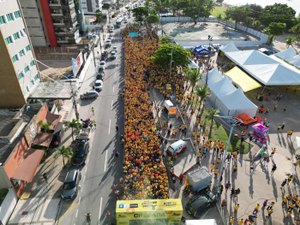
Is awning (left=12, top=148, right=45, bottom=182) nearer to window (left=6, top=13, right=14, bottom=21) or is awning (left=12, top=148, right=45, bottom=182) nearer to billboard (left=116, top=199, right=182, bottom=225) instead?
billboard (left=116, top=199, right=182, bottom=225)

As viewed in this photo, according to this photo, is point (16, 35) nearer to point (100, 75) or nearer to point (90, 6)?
point (100, 75)

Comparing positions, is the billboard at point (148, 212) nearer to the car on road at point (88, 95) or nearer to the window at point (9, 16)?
the car on road at point (88, 95)

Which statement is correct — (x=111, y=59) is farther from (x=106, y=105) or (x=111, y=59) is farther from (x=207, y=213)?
(x=207, y=213)

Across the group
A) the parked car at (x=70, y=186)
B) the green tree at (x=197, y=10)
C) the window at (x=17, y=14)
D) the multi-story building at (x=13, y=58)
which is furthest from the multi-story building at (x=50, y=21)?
the parked car at (x=70, y=186)

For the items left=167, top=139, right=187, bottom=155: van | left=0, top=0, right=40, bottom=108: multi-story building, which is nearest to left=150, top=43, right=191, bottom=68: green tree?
left=167, top=139, right=187, bottom=155: van

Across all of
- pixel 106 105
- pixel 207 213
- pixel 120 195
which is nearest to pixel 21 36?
pixel 106 105

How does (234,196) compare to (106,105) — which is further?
(106,105)

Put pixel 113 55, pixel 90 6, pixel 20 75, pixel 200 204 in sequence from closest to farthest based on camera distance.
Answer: pixel 200 204, pixel 20 75, pixel 113 55, pixel 90 6

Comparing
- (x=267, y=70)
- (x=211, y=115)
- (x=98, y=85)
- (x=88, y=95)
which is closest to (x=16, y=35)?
(x=88, y=95)
